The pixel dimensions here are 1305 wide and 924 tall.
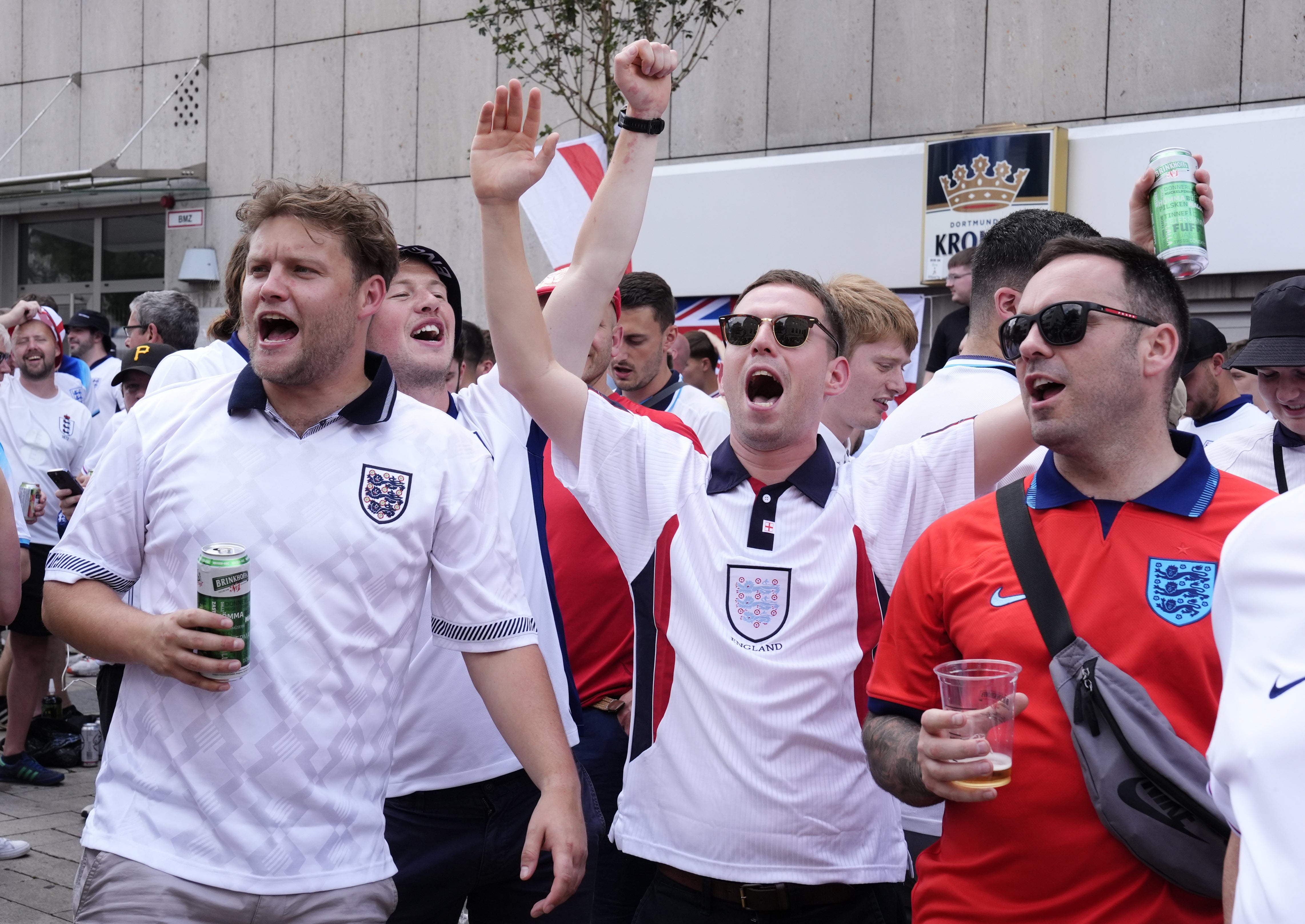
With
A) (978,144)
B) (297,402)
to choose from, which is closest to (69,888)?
(297,402)

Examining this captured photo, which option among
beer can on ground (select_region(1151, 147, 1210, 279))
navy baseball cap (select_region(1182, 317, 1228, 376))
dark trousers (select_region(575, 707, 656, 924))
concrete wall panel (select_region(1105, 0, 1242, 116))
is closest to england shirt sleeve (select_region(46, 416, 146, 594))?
dark trousers (select_region(575, 707, 656, 924))

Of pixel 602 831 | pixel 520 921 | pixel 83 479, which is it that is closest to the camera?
pixel 520 921

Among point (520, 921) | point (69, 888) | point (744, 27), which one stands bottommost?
point (69, 888)

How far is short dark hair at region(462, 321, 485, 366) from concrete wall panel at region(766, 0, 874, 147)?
20.9 ft

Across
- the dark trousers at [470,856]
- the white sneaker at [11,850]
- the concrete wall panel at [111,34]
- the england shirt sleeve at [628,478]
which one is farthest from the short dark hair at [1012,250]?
the concrete wall panel at [111,34]

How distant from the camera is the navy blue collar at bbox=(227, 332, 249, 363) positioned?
4.25 m

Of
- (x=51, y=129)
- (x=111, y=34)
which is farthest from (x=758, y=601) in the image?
(x=51, y=129)

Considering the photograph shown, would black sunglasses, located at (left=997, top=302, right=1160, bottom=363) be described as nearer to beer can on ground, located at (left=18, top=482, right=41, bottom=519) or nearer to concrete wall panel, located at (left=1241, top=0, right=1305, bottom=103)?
beer can on ground, located at (left=18, top=482, right=41, bottom=519)

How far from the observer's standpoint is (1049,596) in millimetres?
2303

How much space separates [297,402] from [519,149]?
98 cm

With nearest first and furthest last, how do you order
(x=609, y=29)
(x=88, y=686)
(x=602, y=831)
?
(x=602, y=831), (x=88, y=686), (x=609, y=29)

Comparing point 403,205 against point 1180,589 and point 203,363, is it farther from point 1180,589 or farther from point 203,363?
point 1180,589

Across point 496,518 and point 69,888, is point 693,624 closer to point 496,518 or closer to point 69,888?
point 496,518

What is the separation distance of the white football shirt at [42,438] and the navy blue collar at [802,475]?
5.70m
